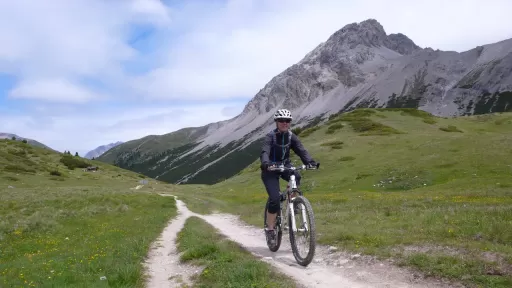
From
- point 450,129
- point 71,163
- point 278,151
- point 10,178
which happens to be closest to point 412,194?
point 278,151

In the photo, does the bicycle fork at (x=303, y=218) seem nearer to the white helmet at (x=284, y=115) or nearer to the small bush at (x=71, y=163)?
the white helmet at (x=284, y=115)

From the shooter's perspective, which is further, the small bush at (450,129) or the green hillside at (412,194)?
the small bush at (450,129)

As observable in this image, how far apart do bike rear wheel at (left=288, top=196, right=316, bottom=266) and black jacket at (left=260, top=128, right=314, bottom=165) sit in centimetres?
139

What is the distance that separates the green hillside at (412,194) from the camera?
952 centimetres

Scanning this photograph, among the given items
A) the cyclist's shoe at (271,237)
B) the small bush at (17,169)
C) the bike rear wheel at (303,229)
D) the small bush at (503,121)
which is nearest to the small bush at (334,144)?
the small bush at (503,121)

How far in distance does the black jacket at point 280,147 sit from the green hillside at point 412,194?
11.0 feet

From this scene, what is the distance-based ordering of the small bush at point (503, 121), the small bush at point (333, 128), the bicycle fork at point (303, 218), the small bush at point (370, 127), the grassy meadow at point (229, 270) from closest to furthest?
the grassy meadow at point (229, 270) < the bicycle fork at point (303, 218) < the small bush at point (370, 127) < the small bush at point (503, 121) < the small bush at point (333, 128)

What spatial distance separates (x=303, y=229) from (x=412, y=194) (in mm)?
26640

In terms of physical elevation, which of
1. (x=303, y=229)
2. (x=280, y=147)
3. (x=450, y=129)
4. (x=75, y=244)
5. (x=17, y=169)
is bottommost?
(x=75, y=244)

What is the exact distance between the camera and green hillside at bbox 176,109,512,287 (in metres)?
9.52

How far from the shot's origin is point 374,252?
1038 cm

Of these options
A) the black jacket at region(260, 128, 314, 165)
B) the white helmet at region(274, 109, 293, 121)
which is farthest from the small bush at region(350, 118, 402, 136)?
the white helmet at region(274, 109, 293, 121)

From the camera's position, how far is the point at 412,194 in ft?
111

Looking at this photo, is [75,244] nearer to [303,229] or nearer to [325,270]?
[303,229]
